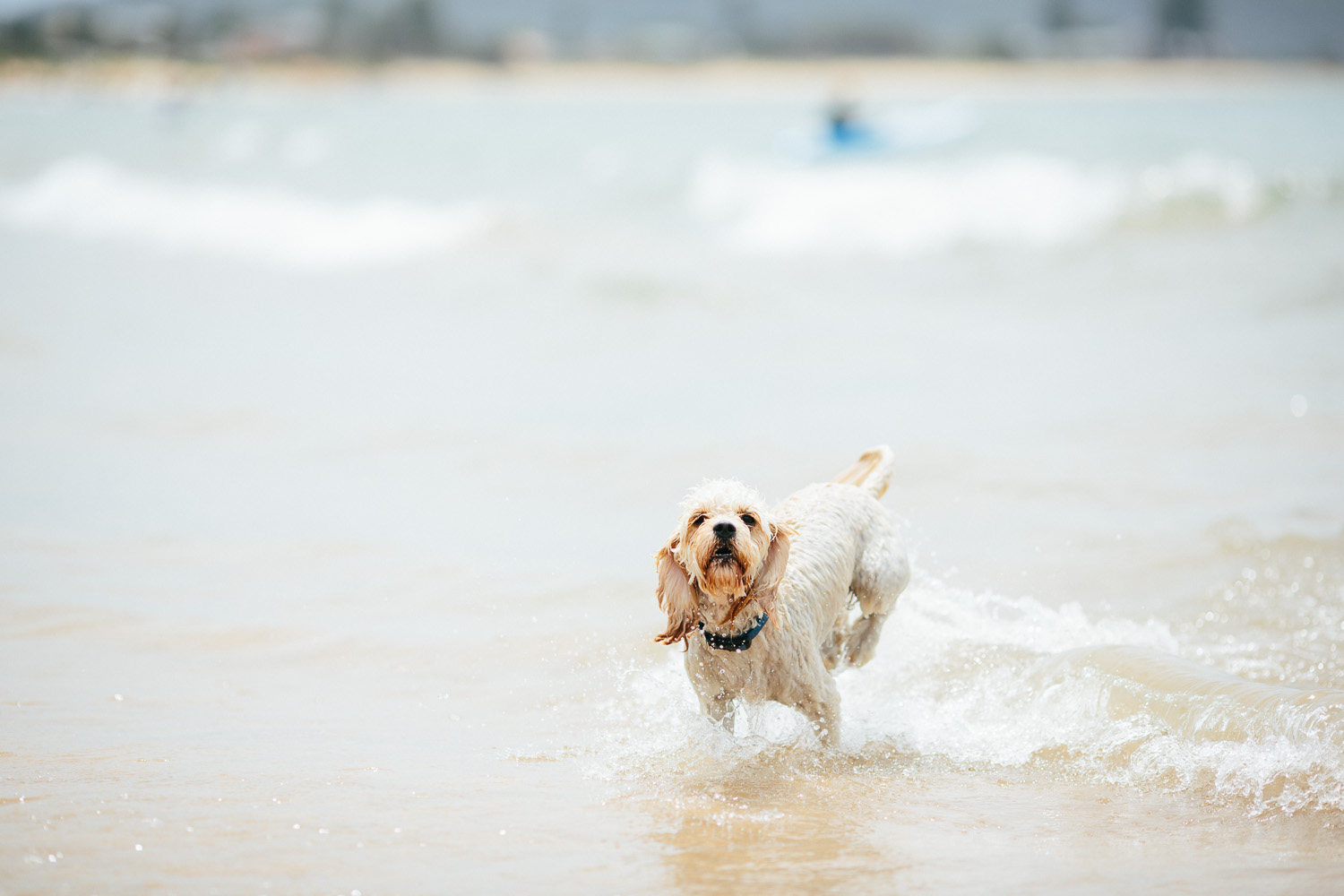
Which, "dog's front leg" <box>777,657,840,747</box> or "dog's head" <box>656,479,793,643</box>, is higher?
"dog's head" <box>656,479,793,643</box>

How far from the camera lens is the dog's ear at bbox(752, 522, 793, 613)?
4.33 meters

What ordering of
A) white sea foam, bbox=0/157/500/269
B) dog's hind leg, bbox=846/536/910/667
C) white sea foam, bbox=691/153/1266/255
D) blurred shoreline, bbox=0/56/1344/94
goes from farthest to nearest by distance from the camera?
1. blurred shoreline, bbox=0/56/1344/94
2. white sea foam, bbox=0/157/500/269
3. white sea foam, bbox=691/153/1266/255
4. dog's hind leg, bbox=846/536/910/667

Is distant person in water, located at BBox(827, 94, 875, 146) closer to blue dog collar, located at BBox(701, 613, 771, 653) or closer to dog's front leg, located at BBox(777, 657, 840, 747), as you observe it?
dog's front leg, located at BBox(777, 657, 840, 747)

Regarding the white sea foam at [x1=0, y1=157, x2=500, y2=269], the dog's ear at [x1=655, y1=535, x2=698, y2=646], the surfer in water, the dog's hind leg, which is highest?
the surfer in water

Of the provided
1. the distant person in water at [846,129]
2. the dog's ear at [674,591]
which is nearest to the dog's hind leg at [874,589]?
the dog's ear at [674,591]

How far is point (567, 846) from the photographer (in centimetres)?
402

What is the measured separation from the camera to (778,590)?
4527 millimetres

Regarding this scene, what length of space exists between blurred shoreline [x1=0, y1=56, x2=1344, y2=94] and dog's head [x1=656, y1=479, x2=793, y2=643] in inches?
1804

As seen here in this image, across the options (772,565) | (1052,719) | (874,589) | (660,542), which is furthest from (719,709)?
(660,542)

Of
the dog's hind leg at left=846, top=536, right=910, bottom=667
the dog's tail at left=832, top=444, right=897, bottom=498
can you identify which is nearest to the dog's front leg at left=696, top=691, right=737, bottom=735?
the dog's hind leg at left=846, top=536, right=910, bottom=667

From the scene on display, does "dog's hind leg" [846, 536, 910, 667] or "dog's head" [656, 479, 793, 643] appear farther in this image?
"dog's hind leg" [846, 536, 910, 667]

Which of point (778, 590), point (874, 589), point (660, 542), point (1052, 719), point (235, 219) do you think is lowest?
point (235, 219)

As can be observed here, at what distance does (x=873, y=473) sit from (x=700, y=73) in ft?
246

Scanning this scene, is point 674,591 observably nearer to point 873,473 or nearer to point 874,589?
point 874,589
